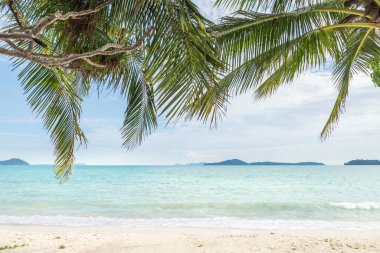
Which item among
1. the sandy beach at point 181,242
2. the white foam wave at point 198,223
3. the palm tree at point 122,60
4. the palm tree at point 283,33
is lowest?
the white foam wave at point 198,223

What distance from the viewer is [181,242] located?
6551 mm

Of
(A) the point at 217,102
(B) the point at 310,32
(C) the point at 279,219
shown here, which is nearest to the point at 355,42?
(B) the point at 310,32

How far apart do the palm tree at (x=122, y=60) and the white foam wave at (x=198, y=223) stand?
5799mm

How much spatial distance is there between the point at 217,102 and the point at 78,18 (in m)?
1.25

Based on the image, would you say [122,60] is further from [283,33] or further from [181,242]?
[181,242]

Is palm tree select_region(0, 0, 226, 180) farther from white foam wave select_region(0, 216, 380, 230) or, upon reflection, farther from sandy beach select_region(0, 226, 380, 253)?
white foam wave select_region(0, 216, 380, 230)

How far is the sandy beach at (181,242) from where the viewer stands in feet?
19.5

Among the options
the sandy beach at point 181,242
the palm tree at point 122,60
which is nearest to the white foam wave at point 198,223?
the sandy beach at point 181,242

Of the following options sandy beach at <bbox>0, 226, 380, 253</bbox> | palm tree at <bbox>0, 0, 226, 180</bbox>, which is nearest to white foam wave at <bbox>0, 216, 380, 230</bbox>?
sandy beach at <bbox>0, 226, 380, 253</bbox>

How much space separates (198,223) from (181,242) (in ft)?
11.1

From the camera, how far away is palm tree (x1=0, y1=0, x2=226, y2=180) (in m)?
2.08

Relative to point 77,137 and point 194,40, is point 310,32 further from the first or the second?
point 77,137

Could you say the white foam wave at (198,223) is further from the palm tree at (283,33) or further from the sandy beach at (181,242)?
the palm tree at (283,33)

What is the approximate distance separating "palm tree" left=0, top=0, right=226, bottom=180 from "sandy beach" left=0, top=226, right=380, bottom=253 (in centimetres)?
237
